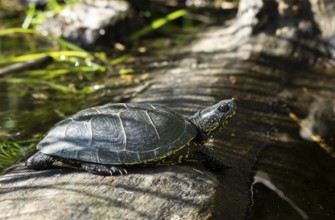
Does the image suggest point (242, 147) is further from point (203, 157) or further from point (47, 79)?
point (47, 79)

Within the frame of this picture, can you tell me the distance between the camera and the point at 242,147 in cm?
402

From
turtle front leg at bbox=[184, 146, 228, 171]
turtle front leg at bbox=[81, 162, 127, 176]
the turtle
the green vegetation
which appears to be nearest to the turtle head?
the turtle

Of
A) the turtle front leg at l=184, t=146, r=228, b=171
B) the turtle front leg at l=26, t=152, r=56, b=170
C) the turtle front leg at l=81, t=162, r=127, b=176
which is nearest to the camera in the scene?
the turtle front leg at l=81, t=162, r=127, b=176

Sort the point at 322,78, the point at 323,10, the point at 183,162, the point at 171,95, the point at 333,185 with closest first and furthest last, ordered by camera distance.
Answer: the point at 183,162, the point at 333,185, the point at 171,95, the point at 322,78, the point at 323,10

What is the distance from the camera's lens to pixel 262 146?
4156 mm

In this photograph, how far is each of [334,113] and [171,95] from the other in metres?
1.83

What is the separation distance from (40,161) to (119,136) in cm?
60

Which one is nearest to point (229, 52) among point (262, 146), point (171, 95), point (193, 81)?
point (193, 81)

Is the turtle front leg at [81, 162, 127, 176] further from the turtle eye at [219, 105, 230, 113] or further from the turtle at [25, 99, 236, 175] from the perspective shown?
the turtle eye at [219, 105, 230, 113]

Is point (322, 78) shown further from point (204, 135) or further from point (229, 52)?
point (204, 135)

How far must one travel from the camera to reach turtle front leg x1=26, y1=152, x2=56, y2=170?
10.2 ft

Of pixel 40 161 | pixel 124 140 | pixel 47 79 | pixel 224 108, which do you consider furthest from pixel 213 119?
pixel 47 79

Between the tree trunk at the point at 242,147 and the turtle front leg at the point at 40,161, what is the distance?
0.05 m

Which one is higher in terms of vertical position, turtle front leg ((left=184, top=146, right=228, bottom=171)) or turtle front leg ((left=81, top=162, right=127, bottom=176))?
turtle front leg ((left=81, top=162, right=127, bottom=176))
